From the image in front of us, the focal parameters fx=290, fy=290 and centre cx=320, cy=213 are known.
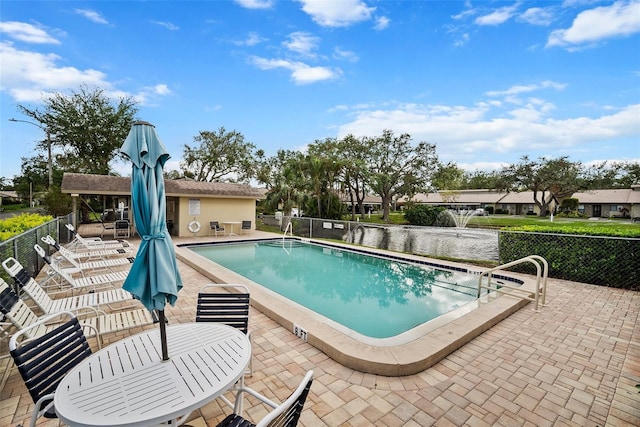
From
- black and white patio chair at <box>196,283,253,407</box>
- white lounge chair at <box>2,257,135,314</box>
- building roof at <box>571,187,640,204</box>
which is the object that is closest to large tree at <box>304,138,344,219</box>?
white lounge chair at <box>2,257,135,314</box>

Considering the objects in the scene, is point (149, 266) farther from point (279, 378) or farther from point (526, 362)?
point (526, 362)

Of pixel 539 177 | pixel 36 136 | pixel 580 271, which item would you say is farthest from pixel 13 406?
pixel 539 177

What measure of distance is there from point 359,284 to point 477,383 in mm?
5227

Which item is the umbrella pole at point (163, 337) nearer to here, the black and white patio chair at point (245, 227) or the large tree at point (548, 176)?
the black and white patio chair at point (245, 227)

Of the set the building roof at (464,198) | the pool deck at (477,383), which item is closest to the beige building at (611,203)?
the building roof at (464,198)

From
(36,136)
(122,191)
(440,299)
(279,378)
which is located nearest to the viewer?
(279,378)

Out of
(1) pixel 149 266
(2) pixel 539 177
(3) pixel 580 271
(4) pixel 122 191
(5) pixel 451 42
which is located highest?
(5) pixel 451 42

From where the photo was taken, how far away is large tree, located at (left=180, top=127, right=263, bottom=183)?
3069cm

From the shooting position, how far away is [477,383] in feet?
10.4

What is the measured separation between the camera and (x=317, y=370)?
3.36 m

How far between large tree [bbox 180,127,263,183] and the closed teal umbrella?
30.6 metres

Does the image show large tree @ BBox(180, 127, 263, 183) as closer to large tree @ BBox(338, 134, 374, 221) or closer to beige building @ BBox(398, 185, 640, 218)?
large tree @ BBox(338, 134, 374, 221)

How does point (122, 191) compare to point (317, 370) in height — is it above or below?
above

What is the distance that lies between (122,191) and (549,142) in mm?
47552
